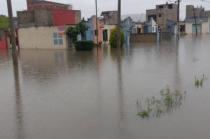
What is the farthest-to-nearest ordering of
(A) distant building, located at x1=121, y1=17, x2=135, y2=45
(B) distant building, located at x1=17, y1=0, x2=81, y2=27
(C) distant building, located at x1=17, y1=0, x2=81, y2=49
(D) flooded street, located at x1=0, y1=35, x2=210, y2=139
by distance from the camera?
(A) distant building, located at x1=121, y1=17, x2=135, y2=45 → (B) distant building, located at x1=17, y1=0, x2=81, y2=27 → (C) distant building, located at x1=17, y1=0, x2=81, y2=49 → (D) flooded street, located at x1=0, y1=35, x2=210, y2=139

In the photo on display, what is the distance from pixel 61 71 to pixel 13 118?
26.5 feet

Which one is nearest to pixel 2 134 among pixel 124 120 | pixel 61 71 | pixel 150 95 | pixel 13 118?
pixel 13 118

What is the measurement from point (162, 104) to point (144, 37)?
1459 inches

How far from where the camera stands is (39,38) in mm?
35562

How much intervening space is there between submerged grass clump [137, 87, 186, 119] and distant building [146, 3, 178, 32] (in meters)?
58.4

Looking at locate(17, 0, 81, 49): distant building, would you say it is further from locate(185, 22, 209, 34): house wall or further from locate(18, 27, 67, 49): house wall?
locate(185, 22, 209, 34): house wall

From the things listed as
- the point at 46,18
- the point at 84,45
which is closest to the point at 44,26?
the point at 46,18

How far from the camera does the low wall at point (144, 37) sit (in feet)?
144

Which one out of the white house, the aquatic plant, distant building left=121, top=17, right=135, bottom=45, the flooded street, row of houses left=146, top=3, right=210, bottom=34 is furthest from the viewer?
the white house

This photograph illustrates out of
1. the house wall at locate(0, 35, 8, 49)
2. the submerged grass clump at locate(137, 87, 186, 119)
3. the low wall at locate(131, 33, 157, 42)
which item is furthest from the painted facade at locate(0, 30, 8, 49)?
the submerged grass clump at locate(137, 87, 186, 119)

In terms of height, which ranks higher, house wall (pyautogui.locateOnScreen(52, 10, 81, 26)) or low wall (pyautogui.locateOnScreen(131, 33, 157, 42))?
house wall (pyautogui.locateOnScreen(52, 10, 81, 26))

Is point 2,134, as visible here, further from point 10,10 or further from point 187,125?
point 10,10

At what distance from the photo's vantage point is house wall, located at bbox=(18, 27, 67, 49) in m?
33.7

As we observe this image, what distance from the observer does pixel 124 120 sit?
22.8 feet
